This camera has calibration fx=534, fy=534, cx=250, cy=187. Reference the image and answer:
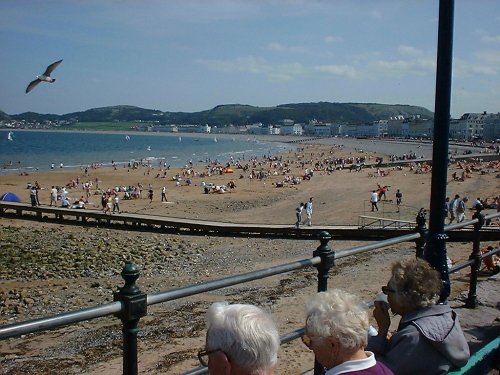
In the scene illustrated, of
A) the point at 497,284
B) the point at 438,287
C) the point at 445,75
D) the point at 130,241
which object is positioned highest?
the point at 445,75

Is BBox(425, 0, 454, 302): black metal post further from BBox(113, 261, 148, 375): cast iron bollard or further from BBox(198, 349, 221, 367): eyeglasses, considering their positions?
BBox(113, 261, 148, 375): cast iron bollard

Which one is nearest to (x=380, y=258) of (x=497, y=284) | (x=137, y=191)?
(x=497, y=284)

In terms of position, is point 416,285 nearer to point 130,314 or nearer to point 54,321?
point 130,314

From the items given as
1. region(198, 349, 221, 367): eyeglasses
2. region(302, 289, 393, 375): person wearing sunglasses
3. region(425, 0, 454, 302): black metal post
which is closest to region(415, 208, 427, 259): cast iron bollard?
region(425, 0, 454, 302): black metal post

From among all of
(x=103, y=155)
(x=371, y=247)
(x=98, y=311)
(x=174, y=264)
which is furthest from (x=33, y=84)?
(x=103, y=155)

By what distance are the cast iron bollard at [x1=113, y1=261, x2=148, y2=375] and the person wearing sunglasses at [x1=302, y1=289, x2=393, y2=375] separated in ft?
2.33

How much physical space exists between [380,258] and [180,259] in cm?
736

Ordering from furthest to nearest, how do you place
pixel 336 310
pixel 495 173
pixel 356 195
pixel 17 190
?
pixel 495 173
pixel 17 190
pixel 356 195
pixel 336 310

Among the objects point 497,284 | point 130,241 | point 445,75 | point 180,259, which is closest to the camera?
point 445,75

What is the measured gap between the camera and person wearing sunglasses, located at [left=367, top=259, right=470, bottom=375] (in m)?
2.68

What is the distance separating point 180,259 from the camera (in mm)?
19953

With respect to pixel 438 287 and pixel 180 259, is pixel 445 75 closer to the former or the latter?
pixel 438 287

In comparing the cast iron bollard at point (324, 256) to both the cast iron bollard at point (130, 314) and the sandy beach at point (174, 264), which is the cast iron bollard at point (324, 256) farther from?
the sandy beach at point (174, 264)

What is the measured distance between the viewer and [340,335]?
2182 mm
